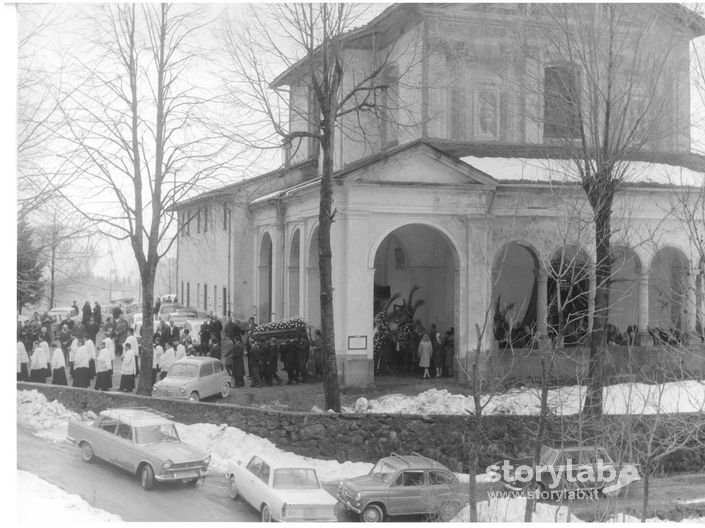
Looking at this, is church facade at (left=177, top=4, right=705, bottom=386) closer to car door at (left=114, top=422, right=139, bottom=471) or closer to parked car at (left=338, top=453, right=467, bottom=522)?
car door at (left=114, top=422, right=139, bottom=471)

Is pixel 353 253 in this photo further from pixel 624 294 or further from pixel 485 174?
pixel 624 294

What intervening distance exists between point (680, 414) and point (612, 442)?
2.90ft

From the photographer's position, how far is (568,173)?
9.22 m

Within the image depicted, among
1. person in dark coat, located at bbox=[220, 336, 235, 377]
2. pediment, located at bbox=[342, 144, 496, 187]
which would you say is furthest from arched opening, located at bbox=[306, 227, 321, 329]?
person in dark coat, located at bbox=[220, 336, 235, 377]

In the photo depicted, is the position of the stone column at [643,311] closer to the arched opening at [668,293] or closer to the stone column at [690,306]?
the arched opening at [668,293]

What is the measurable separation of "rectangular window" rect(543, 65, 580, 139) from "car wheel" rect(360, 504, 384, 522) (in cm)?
469

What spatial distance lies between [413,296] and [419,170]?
2357mm

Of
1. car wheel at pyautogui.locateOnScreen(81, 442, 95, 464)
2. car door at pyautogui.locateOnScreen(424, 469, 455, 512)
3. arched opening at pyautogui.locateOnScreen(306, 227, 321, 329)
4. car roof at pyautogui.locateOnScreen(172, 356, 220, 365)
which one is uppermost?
arched opening at pyautogui.locateOnScreen(306, 227, 321, 329)

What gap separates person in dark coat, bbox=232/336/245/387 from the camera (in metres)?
8.99

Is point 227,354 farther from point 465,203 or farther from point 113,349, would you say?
point 465,203

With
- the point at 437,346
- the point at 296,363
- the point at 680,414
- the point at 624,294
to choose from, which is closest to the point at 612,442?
the point at 680,414

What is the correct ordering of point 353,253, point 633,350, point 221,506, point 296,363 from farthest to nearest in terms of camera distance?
1. point 353,253
2. point 296,363
3. point 633,350
4. point 221,506

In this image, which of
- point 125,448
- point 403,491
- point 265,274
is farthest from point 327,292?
point 125,448

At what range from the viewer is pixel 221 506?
24.6 feet
